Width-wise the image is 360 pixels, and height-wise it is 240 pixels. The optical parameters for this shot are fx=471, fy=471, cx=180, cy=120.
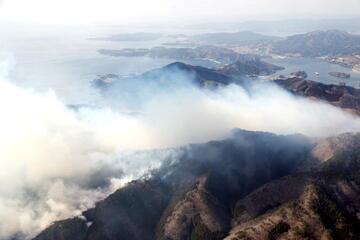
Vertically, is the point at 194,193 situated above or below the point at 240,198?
above

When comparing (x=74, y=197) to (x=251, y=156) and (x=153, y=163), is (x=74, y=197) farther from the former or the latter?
(x=251, y=156)

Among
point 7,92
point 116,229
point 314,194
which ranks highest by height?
point 7,92

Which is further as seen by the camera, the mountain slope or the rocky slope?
the mountain slope

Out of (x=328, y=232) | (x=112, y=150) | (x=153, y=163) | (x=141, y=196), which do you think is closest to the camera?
(x=328, y=232)

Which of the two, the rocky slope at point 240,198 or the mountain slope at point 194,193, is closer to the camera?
the rocky slope at point 240,198

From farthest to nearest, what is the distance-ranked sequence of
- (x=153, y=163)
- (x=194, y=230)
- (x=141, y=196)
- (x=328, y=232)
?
(x=153, y=163)
(x=141, y=196)
(x=194, y=230)
(x=328, y=232)

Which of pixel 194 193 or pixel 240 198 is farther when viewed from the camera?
pixel 240 198

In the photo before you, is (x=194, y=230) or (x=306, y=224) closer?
(x=306, y=224)

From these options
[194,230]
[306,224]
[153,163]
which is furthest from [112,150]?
[306,224]

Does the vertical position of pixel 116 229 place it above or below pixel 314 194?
below

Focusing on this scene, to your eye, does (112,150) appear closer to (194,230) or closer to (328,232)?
(194,230)
